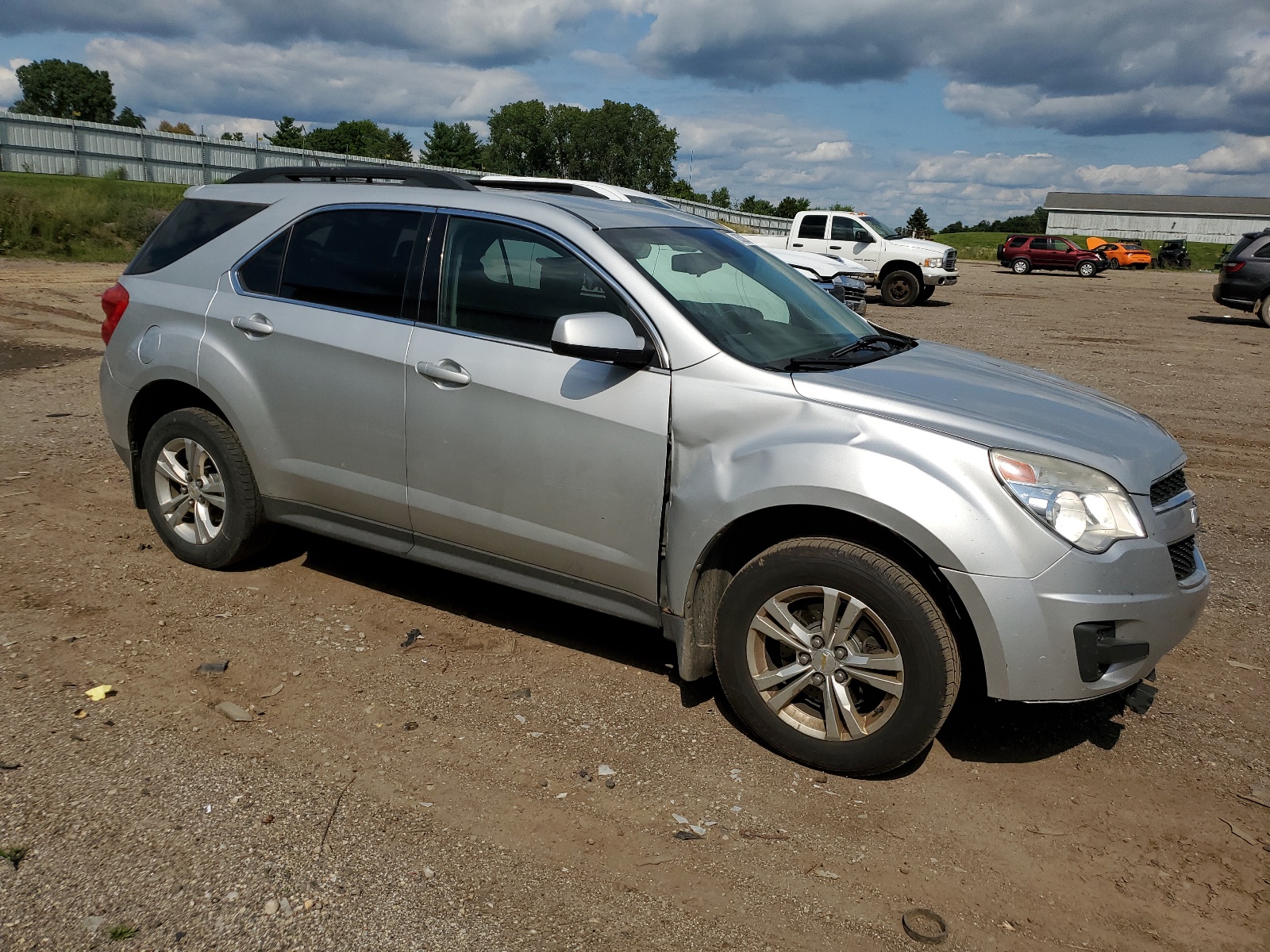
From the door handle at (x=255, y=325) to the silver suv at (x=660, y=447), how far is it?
11 mm

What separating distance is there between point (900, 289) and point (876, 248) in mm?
1097

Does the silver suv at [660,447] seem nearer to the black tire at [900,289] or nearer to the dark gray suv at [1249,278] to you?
the dark gray suv at [1249,278]

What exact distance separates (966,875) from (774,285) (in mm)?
2488

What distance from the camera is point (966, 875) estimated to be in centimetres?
294

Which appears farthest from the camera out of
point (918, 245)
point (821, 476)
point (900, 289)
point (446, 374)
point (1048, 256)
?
point (1048, 256)

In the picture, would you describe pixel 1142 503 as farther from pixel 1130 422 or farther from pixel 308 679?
pixel 308 679

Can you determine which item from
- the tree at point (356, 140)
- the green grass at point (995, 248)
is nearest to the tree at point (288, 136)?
the tree at point (356, 140)

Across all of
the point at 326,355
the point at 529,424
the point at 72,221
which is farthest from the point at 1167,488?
the point at 72,221

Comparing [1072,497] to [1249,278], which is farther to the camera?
[1249,278]

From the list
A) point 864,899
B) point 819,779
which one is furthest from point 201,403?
point 864,899

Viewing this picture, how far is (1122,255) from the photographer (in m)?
50.8

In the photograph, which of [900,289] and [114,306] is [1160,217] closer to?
[900,289]

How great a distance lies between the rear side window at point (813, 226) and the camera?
2261 centimetres

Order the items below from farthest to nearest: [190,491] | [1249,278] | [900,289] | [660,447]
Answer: [900,289]
[1249,278]
[190,491]
[660,447]
